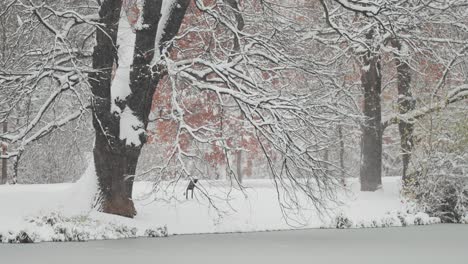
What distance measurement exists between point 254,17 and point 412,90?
9.25 metres

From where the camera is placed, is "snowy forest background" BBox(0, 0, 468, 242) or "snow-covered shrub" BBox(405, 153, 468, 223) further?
"snow-covered shrub" BBox(405, 153, 468, 223)

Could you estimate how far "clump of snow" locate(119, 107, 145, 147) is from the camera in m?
16.6

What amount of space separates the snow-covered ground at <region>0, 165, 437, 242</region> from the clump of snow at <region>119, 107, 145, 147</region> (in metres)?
1.36

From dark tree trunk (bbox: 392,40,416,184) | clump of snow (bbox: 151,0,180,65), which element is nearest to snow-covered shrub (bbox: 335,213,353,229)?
dark tree trunk (bbox: 392,40,416,184)

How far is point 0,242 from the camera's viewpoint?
1437 cm

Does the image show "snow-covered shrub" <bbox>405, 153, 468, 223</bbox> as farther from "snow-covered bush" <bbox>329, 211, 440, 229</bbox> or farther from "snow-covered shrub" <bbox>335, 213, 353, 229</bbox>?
"snow-covered shrub" <bbox>335, 213, 353, 229</bbox>

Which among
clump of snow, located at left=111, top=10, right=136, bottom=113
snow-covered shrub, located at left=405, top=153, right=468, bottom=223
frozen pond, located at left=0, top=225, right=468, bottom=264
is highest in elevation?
clump of snow, located at left=111, top=10, right=136, bottom=113

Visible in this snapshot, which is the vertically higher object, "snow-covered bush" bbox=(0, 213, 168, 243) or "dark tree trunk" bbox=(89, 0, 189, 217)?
"dark tree trunk" bbox=(89, 0, 189, 217)

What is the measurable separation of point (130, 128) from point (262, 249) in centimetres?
486

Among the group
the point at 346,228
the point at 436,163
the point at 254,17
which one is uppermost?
the point at 254,17

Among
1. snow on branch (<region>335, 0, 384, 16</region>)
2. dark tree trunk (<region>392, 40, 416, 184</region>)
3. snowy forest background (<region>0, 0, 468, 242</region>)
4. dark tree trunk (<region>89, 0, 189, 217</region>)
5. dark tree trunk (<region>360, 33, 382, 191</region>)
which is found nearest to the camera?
snowy forest background (<region>0, 0, 468, 242</region>)

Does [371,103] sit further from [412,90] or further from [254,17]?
[254,17]

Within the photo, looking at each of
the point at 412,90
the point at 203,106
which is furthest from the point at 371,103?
the point at 203,106

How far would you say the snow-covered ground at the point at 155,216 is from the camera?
15.0 metres
